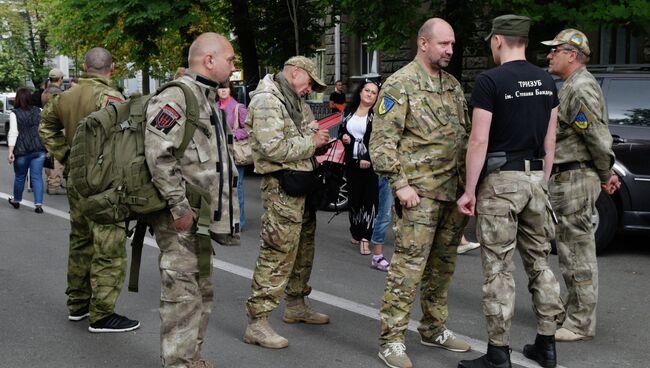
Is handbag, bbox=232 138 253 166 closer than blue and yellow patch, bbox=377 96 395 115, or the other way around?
blue and yellow patch, bbox=377 96 395 115

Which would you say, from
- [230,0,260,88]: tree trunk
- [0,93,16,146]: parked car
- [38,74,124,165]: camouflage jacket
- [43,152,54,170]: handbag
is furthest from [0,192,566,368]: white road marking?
[0,93,16,146]: parked car

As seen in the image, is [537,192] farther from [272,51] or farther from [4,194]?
[272,51]

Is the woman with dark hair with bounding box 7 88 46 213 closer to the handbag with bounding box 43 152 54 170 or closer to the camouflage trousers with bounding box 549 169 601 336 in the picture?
the handbag with bounding box 43 152 54 170

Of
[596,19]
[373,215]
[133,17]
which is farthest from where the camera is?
[133,17]

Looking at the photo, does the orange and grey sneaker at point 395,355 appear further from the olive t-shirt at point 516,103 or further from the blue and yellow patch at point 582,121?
the blue and yellow patch at point 582,121

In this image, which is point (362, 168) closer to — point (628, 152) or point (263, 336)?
point (628, 152)

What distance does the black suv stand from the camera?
7867 mm

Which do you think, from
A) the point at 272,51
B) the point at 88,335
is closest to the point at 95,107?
the point at 88,335

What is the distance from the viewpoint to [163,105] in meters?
4.11

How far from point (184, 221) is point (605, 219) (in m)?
5.15

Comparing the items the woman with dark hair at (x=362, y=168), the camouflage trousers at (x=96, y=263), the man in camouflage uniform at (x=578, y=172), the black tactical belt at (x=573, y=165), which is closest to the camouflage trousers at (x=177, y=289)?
the camouflage trousers at (x=96, y=263)

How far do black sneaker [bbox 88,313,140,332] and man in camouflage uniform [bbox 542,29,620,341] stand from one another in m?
2.85

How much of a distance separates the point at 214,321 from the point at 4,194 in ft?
28.0

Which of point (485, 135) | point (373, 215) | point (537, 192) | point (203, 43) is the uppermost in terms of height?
point (203, 43)
